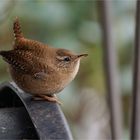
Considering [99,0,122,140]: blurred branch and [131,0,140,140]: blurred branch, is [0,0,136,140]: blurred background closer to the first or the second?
[99,0,122,140]: blurred branch

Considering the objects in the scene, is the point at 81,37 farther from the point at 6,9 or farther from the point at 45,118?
the point at 45,118

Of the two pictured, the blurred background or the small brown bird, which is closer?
the small brown bird

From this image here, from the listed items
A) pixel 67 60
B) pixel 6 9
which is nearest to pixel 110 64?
pixel 67 60

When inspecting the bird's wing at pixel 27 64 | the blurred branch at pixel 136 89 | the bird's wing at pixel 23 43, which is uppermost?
the bird's wing at pixel 23 43

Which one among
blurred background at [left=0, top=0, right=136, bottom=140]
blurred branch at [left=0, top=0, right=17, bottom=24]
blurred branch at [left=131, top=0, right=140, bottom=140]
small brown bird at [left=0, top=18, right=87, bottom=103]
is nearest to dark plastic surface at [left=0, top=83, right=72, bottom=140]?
small brown bird at [left=0, top=18, right=87, bottom=103]

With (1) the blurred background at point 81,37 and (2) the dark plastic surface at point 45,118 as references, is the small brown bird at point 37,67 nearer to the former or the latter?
(2) the dark plastic surface at point 45,118

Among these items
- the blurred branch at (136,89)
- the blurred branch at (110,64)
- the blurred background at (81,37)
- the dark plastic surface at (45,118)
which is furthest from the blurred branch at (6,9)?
the dark plastic surface at (45,118)

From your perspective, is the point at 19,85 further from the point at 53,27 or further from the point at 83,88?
the point at 83,88
